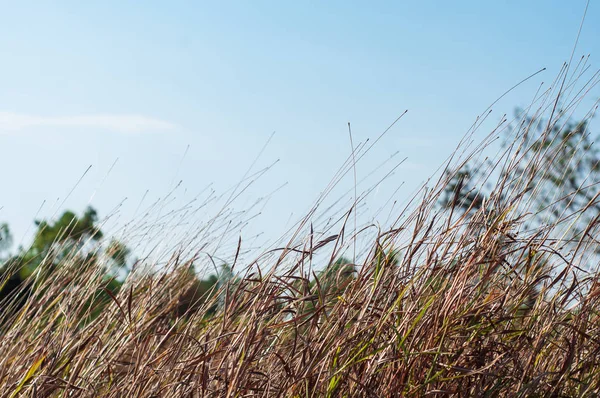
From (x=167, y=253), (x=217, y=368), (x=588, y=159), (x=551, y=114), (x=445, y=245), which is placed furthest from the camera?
(x=588, y=159)

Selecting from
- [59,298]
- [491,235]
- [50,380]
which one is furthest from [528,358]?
[59,298]

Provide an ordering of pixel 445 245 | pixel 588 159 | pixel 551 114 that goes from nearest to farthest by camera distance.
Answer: pixel 445 245 → pixel 551 114 → pixel 588 159

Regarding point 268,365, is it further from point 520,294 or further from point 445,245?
point 520,294

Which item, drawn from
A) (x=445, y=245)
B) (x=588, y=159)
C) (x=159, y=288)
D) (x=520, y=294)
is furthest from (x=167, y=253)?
(x=588, y=159)

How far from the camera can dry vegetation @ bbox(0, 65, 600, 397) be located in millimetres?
1723

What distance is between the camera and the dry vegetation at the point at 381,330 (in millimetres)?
1723

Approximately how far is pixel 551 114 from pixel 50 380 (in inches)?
61.8

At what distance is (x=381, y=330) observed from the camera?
1.76 m

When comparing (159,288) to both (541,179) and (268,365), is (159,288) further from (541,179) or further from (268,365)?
(541,179)

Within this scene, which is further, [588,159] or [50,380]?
[588,159]

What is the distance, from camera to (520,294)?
192cm

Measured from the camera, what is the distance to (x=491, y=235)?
191 cm

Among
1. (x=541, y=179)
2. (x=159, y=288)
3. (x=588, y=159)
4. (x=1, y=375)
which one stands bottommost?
(x=1, y=375)

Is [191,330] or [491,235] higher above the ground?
[491,235]
